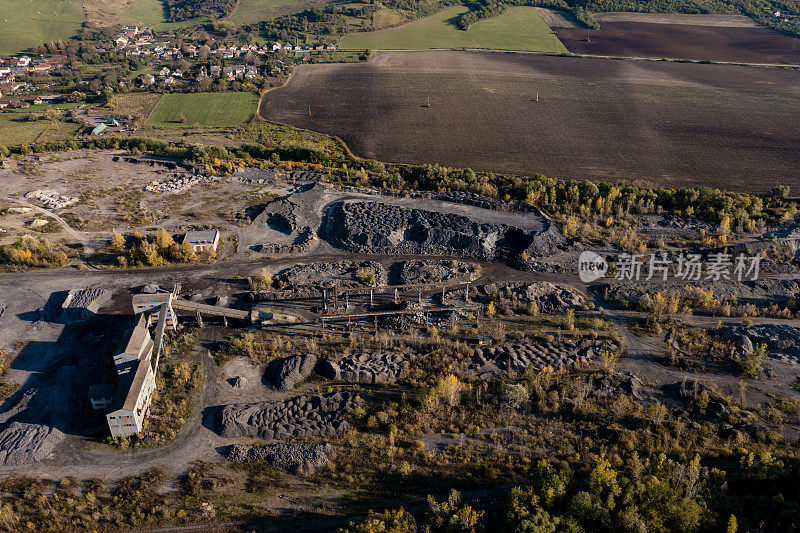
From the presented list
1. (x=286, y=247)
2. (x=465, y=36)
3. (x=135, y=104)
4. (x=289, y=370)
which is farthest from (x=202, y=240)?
(x=465, y=36)

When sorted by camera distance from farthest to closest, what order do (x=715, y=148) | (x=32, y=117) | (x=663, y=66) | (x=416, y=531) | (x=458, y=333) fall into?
(x=663, y=66) < (x=32, y=117) < (x=715, y=148) < (x=458, y=333) < (x=416, y=531)

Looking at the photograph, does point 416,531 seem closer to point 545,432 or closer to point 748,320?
point 545,432

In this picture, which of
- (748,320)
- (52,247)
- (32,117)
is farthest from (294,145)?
(748,320)

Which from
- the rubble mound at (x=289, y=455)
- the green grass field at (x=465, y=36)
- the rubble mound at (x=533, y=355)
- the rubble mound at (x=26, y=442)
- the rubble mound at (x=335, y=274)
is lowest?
the rubble mound at (x=26, y=442)

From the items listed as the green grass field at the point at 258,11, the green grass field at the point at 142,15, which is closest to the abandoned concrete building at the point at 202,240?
the green grass field at the point at 258,11

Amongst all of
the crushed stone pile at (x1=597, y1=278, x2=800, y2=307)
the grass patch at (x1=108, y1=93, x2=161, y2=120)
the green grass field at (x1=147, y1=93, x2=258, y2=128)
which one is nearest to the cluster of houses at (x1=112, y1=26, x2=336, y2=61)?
the grass patch at (x1=108, y1=93, x2=161, y2=120)

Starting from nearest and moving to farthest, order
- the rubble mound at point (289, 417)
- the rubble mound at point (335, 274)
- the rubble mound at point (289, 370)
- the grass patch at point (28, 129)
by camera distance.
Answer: the rubble mound at point (289, 417) < the rubble mound at point (289, 370) < the rubble mound at point (335, 274) < the grass patch at point (28, 129)

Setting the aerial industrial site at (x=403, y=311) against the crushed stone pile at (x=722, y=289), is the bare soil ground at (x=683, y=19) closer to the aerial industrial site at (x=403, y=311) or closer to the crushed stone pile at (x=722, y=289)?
the aerial industrial site at (x=403, y=311)
